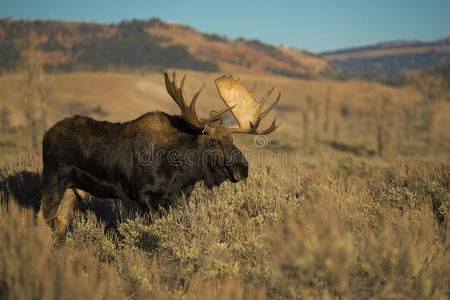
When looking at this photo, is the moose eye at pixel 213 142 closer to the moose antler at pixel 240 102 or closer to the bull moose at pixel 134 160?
the bull moose at pixel 134 160

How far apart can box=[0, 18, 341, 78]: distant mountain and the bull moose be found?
104695mm

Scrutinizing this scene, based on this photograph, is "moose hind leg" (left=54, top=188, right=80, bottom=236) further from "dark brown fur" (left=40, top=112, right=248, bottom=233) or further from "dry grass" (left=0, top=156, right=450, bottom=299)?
"dry grass" (left=0, top=156, right=450, bottom=299)

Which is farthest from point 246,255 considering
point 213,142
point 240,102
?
point 240,102

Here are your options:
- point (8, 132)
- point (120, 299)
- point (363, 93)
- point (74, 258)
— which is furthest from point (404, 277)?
point (363, 93)

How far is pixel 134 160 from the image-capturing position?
4090mm

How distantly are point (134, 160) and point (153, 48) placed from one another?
142 metres

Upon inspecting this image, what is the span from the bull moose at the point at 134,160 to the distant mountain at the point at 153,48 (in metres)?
105

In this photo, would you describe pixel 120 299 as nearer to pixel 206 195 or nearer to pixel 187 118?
pixel 187 118

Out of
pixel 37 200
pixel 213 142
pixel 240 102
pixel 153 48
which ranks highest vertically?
pixel 153 48

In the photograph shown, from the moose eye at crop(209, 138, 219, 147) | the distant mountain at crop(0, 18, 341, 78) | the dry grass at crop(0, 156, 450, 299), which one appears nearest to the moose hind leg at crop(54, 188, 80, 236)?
the dry grass at crop(0, 156, 450, 299)

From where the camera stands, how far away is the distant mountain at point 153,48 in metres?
125

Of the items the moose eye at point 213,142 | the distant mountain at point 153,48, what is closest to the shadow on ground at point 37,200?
the moose eye at point 213,142

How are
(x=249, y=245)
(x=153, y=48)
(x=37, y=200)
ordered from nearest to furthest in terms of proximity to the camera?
(x=249, y=245), (x=37, y=200), (x=153, y=48)

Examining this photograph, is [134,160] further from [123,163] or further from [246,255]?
[246,255]
